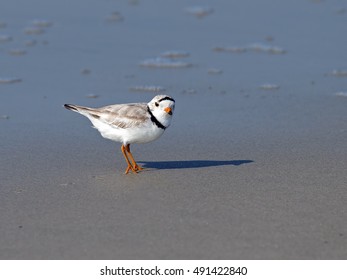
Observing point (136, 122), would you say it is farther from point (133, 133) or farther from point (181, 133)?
point (181, 133)

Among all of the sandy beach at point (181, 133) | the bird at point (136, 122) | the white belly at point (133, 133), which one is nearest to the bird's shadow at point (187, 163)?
the sandy beach at point (181, 133)

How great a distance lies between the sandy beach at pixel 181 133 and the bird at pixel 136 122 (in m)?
0.28

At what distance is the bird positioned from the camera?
21.4 feet

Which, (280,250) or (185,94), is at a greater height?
(280,250)

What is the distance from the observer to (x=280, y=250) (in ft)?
16.1

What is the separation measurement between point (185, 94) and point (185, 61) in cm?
125

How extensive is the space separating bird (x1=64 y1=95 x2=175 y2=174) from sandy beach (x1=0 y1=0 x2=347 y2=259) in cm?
28

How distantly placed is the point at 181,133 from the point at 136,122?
1159mm

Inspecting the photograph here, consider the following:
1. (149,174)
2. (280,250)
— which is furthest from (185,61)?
(280,250)

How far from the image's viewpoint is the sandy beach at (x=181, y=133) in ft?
17.0

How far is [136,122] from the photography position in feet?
21.4

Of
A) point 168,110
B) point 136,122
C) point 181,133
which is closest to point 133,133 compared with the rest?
point 136,122

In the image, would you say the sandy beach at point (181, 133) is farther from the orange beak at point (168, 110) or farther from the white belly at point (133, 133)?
the orange beak at point (168, 110)

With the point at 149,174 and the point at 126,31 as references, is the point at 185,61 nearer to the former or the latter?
the point at 126,31
